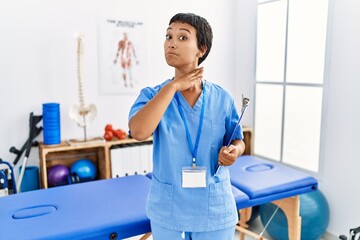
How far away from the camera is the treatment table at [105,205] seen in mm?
1378

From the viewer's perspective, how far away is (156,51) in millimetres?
3426

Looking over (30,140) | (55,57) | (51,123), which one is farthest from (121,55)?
(30,140)

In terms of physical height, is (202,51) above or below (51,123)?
Answer: above

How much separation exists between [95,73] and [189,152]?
221 cm

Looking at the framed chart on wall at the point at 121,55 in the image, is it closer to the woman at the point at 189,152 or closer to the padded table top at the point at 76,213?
the padded table top at the point at 76,213

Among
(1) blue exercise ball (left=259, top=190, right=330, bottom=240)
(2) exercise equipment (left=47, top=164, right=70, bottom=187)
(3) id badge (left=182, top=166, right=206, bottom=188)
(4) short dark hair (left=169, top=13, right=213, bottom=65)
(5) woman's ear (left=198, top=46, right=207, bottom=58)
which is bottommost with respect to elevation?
(1) blue exercise ball (left=259, top=190, right=330, bottom=240)

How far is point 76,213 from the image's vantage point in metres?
1.52

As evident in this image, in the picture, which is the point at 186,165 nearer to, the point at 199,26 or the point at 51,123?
the point at 199,26

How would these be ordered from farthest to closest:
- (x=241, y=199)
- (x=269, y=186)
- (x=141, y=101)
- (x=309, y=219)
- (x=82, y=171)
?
(x=82, y=171)
(x=309, y=219)
(x=269, y=186)
(x=241, y=199)
(x=141, y=101)

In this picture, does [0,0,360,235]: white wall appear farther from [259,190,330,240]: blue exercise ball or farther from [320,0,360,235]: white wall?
[259,190,330,240]: blue exercise ball

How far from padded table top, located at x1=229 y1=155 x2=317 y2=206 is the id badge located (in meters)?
0.77

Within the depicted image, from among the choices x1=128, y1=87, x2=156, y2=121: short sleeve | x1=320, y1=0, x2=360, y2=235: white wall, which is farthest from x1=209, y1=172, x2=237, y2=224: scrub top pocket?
x1=320, y1=0, x2=360, y2=235: white wall

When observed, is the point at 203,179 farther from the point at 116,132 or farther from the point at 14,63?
the point at 14,63

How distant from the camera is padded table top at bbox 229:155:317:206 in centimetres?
189
